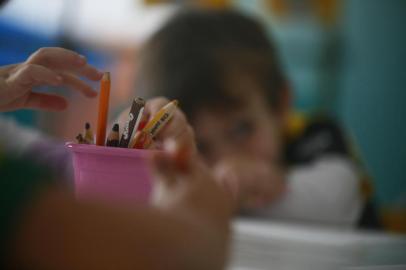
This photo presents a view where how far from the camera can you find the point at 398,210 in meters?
1.26

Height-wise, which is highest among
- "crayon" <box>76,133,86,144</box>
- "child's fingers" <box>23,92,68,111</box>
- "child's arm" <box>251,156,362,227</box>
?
"child's fingers" <box>23,92,68,111</box>

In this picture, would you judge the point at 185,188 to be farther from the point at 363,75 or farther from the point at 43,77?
the point at 363,75

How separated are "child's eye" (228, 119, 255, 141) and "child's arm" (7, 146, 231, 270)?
38cm

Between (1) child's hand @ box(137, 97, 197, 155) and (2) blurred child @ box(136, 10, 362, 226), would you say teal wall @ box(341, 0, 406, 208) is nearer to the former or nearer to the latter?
(2) blurred child @ box(136, 10, 362, 226)

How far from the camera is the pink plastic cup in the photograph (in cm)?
17

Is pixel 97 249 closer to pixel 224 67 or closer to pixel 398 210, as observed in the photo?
pixel 224 67

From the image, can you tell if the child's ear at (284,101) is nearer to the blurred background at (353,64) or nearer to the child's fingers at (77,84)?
the blurred background at (353,64)

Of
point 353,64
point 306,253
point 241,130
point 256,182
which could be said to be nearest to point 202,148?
point 306,253

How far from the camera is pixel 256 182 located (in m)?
0.71

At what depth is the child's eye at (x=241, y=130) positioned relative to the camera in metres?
0.54

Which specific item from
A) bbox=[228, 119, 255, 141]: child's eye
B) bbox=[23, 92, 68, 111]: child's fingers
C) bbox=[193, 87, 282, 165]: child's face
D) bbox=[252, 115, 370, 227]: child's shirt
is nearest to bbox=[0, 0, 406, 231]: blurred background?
bbox=[252, 115, 370, 227]: child's shirt

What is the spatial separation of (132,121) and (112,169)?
0.03 meters

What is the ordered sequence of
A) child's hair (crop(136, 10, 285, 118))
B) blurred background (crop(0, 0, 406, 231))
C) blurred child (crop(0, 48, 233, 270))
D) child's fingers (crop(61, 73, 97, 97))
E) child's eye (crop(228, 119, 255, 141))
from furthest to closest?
blurred background (crop(0, 0, 406, 231)) → child's eye (crop(228, 119, 255, 141)) → child's hair (crop(136, 10, 285, 118)) → child's fingers (crop(61, 73, 97, 97)) → blurred child (crop(0, 48, 233, 270))

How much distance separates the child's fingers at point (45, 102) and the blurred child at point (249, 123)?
0.08 meters
